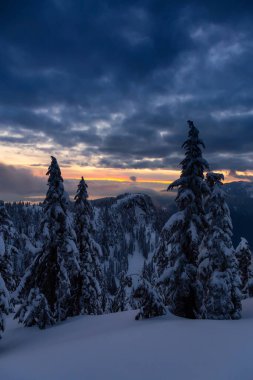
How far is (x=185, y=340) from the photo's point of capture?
969cm

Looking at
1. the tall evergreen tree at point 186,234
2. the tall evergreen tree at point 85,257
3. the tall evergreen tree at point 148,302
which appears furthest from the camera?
the tall evergreen tree at point 85,257

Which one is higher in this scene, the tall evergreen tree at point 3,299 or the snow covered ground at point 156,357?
the snow covered ground at point 156,357

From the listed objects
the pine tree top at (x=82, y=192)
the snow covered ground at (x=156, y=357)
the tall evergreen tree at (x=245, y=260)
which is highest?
the pine tree top at (x=82, y=192)

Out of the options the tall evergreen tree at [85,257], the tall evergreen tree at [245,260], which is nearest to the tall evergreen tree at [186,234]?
the tall evergreen tree at [85,257]

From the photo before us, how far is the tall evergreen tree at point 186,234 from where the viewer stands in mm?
17938

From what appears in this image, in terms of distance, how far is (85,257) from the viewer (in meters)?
26.8

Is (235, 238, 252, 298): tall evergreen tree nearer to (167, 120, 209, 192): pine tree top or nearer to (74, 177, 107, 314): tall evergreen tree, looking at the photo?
(74, 177, 107, 314): tall evergreen tree

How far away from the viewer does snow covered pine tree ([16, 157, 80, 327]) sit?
841 inches

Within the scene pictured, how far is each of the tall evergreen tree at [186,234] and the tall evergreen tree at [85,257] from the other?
904 centimetres

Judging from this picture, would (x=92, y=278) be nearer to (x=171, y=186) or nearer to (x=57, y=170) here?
(x=57, y=170)

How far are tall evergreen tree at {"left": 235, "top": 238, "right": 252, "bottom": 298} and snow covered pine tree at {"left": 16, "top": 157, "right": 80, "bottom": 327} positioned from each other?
2127 centimetres

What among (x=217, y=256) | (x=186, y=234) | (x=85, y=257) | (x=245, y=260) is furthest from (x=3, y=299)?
(x=245, y=260)

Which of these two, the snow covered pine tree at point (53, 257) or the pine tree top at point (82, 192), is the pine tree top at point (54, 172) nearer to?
the snow covered pine tree at point (53, 257)

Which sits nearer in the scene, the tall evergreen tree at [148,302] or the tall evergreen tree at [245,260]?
the tall evergreen tree at [148,302]
